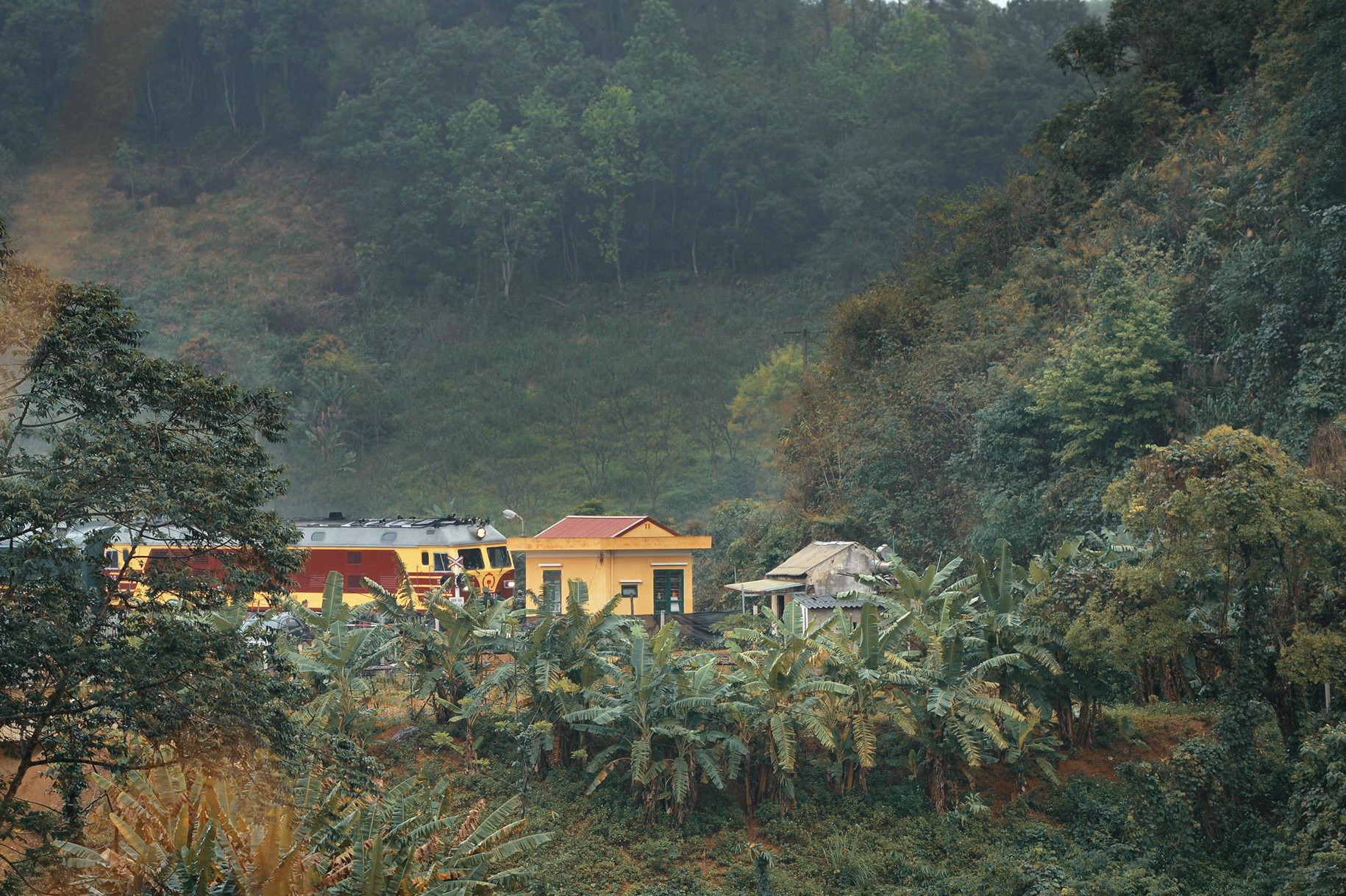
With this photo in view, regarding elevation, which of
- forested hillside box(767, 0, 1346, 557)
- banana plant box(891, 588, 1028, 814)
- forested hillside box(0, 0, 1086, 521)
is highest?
forested hillside box(0, 0, 1086, 521)

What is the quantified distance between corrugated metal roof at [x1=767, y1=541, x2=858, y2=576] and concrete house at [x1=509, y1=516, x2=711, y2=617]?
1.98 m

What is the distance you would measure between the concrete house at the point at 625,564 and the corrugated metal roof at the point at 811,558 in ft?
6.50

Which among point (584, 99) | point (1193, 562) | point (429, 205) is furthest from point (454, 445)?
point (1193, 562)

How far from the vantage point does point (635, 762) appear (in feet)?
55.6

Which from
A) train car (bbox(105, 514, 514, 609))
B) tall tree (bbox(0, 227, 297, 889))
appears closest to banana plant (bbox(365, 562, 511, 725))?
tall tree (bbox(0, 227, 297, 889))

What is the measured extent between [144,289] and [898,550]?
158 ft

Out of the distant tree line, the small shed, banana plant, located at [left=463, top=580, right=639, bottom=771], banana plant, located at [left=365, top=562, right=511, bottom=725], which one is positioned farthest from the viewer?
the distant tree line

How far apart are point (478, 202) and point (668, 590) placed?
137 ft

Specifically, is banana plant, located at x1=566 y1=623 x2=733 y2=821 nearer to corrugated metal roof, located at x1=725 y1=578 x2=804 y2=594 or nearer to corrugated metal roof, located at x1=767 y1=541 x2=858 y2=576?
corrugated metal roof, located at x1=725 y1=578 x2=804 y2=594

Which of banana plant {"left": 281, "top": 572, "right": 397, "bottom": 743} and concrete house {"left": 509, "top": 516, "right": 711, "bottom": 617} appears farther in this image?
concrete house {"left": 509, "top": 516, "right": 711, "bottom": 617}

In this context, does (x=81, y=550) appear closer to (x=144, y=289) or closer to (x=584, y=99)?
(x=144, y=289)

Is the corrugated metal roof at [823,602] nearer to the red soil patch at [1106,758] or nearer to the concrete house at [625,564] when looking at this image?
the concrete house at [625,564]

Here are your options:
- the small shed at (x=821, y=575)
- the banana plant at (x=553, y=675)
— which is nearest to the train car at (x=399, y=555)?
the small shed at (x=821, y=575)

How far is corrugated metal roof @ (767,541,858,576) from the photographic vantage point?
2700 cm
